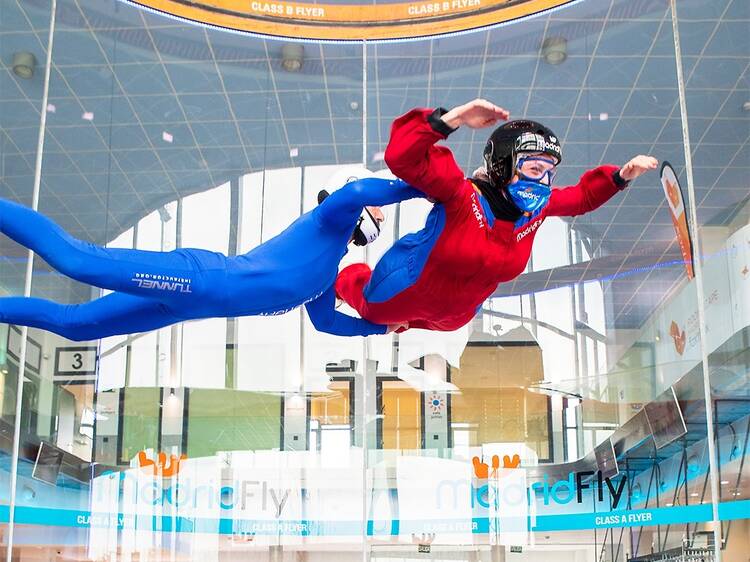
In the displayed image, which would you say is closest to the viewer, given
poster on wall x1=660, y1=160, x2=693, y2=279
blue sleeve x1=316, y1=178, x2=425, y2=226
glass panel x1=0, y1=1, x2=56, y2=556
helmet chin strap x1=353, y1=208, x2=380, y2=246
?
blue sleeve x1=316, y1=178, x2=425, y2=226

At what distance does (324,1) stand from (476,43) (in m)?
1.14

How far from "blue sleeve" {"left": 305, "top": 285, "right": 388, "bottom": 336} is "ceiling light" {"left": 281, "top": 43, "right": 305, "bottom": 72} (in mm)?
3684

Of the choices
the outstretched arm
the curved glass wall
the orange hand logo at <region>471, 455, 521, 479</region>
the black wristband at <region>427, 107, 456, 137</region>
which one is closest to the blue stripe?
the curved glass wall

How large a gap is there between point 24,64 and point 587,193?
4482 mm

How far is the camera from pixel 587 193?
10.2 feet

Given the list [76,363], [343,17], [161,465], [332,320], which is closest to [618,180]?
[332,320]

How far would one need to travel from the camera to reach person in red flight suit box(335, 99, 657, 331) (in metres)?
2.56

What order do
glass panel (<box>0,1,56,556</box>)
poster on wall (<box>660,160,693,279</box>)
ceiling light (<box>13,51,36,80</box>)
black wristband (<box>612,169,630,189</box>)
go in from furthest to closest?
ceiling light (<box>13,51,36,80</box>), poster on wall (<box>660,160,693,279</box>), glass panel (<box>0,1,56,556</box>), black wristband (<box>612,169,630,189</box>)

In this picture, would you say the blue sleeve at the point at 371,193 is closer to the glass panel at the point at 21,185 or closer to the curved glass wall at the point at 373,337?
the curved glass wall at the point at 373,337

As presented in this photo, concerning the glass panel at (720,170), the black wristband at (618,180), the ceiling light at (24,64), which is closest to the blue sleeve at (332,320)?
the black wristband at (618,180)

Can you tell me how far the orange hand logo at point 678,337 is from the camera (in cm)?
582

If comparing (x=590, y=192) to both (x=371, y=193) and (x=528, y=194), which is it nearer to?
(x=528, y=194)

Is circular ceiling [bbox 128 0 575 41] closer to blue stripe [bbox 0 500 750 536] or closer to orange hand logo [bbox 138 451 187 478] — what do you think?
orange hand logo [bbox 138 451 187 478]

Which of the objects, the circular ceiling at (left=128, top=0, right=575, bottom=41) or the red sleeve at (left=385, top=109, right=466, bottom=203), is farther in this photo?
the circular ceiling at (left=128, top=0, right=575, bottom=41)
